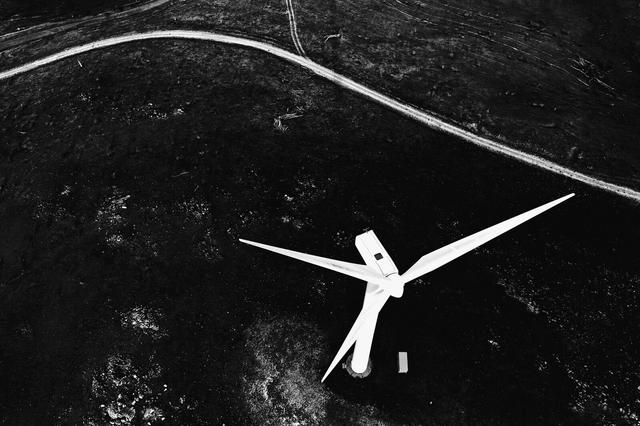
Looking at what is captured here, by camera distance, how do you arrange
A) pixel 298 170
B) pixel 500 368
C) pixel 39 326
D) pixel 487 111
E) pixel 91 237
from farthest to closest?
pixel 487 111, pixel 298 170, pixel 91 237, pixel 39 326, pixel 500 368

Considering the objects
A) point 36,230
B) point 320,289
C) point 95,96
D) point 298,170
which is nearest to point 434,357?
point 320,289

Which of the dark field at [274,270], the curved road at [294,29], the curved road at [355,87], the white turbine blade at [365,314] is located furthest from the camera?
the curved road at [294,29]

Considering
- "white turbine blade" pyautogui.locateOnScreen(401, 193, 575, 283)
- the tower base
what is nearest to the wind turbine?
"white turbine blade" pyautogui.locateOnScreen(401, 193, 575, 283)

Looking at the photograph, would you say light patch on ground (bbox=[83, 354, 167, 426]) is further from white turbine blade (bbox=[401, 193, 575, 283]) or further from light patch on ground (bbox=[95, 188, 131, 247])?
white turbine blade (bbox=[401, 193, 575, 283])

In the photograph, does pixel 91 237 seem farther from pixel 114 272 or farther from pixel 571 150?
pixel 571 150

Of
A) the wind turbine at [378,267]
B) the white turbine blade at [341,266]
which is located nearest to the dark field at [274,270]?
the wind turbine at [378,267]

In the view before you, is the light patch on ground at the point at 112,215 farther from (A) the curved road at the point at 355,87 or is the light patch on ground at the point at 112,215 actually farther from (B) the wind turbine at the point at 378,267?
(A) the curved road at the point at 355,87
